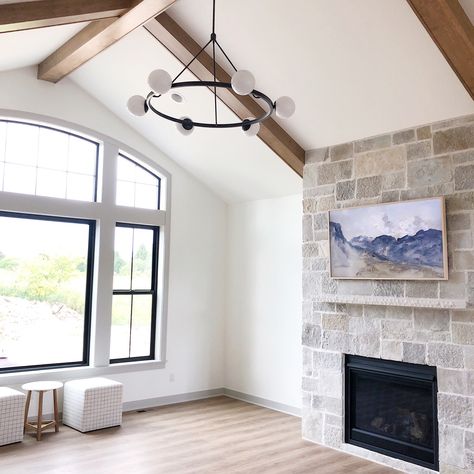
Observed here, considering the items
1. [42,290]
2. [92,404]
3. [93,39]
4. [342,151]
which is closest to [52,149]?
[42,290]

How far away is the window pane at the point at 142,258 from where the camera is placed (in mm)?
6711

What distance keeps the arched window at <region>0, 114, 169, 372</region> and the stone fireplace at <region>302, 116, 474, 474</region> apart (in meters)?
2.36

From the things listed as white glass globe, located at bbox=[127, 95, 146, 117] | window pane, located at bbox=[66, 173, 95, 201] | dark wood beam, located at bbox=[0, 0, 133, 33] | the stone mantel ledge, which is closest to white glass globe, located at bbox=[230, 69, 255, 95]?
white glass globe, located at bbox=[127, 95, 146, 117]

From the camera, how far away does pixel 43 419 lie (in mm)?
5672

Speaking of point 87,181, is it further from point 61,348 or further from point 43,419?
point 43,419

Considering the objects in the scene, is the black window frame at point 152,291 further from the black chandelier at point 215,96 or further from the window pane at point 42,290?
the black chandelier at point 215,96

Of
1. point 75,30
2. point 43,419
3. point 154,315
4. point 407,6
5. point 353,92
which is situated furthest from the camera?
point 154,315

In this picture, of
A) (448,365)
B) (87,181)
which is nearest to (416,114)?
(448,365)

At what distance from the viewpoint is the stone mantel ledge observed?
415 centimetres

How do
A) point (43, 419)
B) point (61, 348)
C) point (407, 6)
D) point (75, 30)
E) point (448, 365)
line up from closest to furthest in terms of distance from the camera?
point (407, 6) < point (448, 365) < point (75, 30) < point (43, 419) < point (61, 348)

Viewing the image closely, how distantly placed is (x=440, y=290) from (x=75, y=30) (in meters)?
4.25

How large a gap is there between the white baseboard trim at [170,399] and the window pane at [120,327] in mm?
630

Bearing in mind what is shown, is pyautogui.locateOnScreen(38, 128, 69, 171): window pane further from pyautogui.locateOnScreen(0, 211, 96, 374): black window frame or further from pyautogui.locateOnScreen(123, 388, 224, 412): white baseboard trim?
pyautogui.locateOnScreen(123, 388, 224, 412): white baseboard trim

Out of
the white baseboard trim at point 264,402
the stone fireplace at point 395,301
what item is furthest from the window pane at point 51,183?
the white baseboard trim at point 264,402
